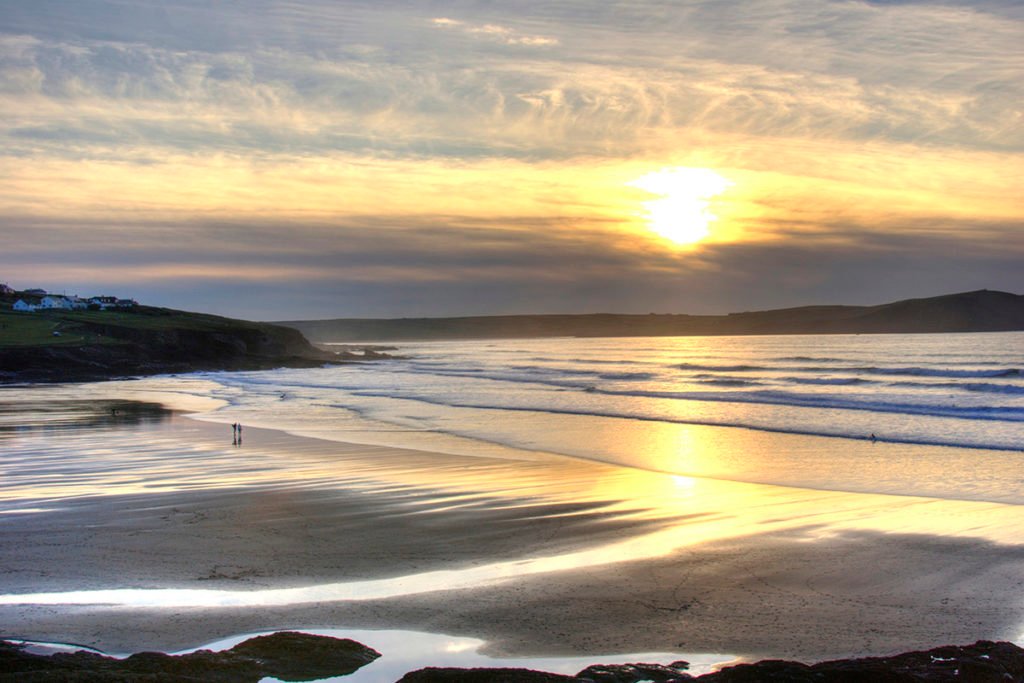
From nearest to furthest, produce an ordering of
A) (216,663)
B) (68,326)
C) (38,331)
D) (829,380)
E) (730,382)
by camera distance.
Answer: (216,663), (829,380), (730,382), (38,331), (68,326)

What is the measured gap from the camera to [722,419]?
33500 mm

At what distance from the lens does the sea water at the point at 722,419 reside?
2039 centimetres

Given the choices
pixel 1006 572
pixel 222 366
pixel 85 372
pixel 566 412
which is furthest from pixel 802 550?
pixel 222 366

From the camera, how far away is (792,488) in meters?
17.5

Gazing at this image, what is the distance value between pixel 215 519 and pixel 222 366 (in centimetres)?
7480

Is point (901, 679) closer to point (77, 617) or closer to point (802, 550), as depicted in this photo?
point (802, 550)

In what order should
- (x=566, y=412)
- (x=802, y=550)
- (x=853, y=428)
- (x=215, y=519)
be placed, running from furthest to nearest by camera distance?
(x=566, y=412) < (x=853, y=428) < (x=215, y=519) < (x=802, y=550)

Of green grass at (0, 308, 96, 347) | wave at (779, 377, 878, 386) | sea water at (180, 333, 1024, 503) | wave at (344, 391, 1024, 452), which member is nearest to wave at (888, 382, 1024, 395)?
sea water at (180, 333, 1024, 503)

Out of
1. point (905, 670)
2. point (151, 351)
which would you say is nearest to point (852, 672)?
point (905, 670)

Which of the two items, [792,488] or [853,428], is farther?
[853,428]

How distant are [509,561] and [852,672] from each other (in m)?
5.70

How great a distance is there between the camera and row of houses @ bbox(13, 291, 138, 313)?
111438mm

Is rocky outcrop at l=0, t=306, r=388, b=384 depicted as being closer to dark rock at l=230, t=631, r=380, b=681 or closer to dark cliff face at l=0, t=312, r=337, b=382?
dark cliff face at l=0, t=312, r=337, b=382

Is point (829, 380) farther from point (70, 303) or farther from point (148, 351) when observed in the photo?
point (70, 303)
